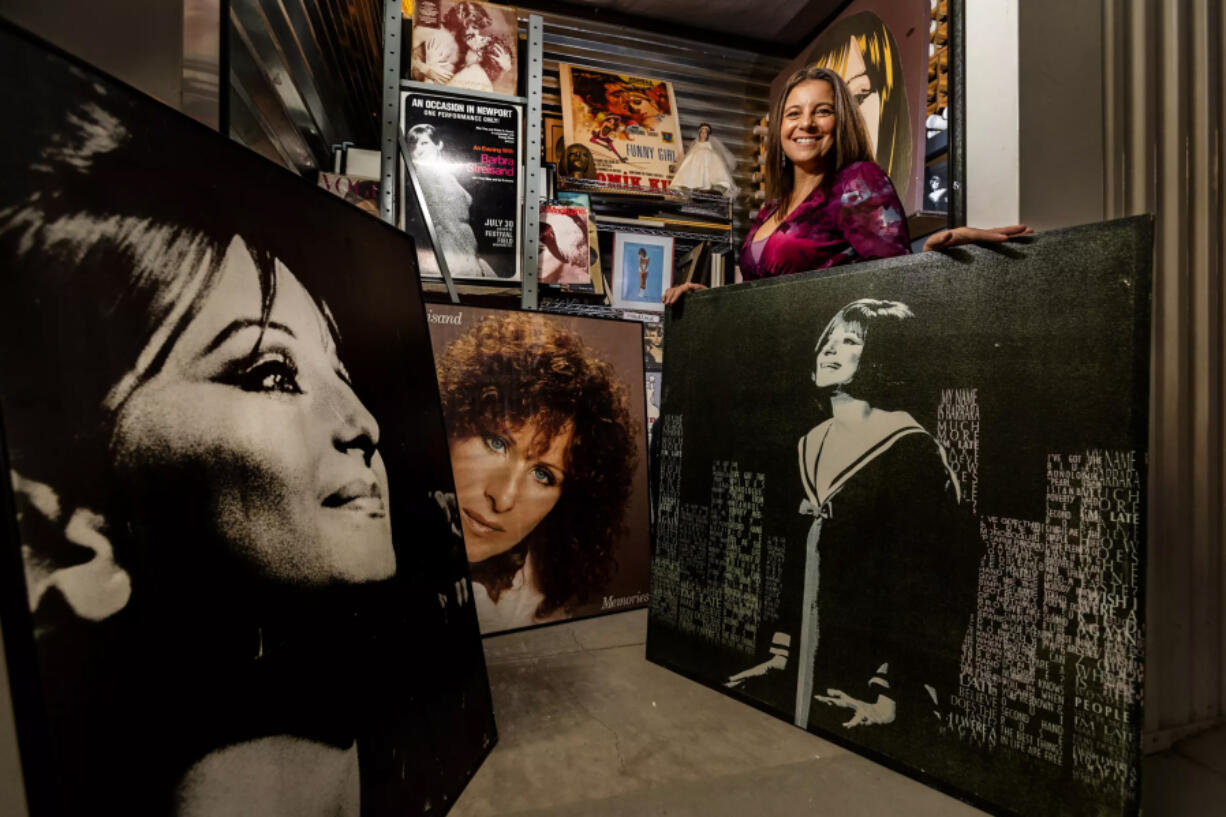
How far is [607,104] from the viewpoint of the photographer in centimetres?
276

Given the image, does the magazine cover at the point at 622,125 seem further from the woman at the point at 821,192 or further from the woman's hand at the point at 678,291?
the woman's hand at the point at 678,291

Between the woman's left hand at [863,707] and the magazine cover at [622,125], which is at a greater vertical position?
the magazine cover at [622,125]

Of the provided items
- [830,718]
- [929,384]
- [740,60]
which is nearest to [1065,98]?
[929,384]

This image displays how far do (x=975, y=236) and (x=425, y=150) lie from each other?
6.08ft

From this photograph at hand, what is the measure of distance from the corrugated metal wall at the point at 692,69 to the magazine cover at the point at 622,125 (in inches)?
4.6

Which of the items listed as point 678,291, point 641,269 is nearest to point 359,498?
point 678,291

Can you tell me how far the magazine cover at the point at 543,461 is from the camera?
5.42 feet

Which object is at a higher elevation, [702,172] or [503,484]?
[702,172]

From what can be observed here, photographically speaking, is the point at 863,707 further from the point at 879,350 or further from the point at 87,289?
the point at 87,289

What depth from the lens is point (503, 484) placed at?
66.4 inches

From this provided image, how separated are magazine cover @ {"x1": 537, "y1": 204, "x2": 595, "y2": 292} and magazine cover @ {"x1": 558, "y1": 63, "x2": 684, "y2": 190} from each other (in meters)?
0.42

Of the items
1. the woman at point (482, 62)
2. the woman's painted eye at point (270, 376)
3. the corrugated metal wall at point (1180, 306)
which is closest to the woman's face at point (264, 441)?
the woman's painted eye at point (270, 376)

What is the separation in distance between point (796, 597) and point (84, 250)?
4.00 ft

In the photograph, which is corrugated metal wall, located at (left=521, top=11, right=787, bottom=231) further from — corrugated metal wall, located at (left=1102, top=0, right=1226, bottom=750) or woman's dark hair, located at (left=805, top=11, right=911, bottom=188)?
corrugated metal wall, located at (left=1102, top=0, right=1226, bottom=750)
